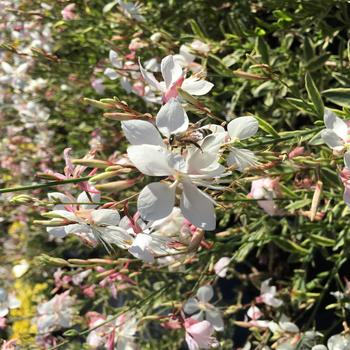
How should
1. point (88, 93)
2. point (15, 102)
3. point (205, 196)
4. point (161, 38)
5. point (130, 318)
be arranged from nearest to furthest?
1. point (205, 196)
2. point (130, 318)
3. point (161, 38)
4. point (88, 93)
5. point (15, 102)

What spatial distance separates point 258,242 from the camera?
4.61 ft

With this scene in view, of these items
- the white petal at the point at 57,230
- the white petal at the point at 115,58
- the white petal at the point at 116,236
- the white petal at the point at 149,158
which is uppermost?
the white petal at the point at 149,158

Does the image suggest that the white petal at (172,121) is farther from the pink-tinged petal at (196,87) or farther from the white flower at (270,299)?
the white flower at (270,299)

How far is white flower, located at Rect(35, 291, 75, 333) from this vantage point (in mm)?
1498

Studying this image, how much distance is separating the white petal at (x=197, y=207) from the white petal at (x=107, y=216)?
0.35ft

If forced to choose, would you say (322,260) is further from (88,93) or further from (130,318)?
(88,93)

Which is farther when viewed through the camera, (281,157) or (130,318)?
(130,318)

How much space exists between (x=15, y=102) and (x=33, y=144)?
21cm

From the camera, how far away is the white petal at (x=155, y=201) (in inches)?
23.8

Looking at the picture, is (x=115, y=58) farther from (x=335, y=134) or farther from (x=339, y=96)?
(x=335, y=134)

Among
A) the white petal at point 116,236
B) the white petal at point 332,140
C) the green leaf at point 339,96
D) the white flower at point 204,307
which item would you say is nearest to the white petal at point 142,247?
the white petal at point 116,236

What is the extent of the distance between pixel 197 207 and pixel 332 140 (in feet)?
0.66

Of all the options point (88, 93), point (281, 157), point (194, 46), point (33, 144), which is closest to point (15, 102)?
point (33, 144)

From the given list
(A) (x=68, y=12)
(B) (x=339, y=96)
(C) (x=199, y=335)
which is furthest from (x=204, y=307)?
(A) (x=68, y=12)
